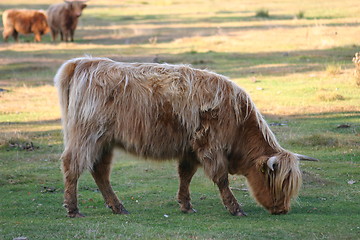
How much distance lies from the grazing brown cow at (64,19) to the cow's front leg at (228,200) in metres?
26.7

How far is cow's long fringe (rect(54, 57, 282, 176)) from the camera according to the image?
764 centimetres

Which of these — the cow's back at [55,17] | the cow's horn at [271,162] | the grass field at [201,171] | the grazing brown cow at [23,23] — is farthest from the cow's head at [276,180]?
the grazing brown cow at [23,23]

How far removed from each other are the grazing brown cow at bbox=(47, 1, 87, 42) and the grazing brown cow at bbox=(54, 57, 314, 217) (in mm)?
26268

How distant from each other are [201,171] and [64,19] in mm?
24524

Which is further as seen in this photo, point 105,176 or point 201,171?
point 201,171

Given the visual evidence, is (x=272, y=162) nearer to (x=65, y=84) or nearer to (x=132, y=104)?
(x=132, y=104)

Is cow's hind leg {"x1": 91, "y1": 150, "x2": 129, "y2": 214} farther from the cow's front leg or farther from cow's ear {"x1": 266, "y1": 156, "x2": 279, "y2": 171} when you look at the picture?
cow's ear {"x1": 266, "y1": 156, "x2": 279, "y2": 171}

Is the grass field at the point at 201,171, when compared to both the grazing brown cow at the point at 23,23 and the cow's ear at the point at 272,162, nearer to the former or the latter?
the cow's ear at the point at 272,162

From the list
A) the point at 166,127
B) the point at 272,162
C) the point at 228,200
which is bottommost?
the point at 228,200

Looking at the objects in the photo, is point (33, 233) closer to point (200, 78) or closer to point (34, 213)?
point (34, 213)

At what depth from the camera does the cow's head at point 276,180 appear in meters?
7.70

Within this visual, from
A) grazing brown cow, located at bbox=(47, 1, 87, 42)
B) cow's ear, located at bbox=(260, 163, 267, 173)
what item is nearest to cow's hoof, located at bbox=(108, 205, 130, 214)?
cow's ear, located at bbox=(260, 163, 267, 173)

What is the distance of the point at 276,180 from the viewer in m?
7.75

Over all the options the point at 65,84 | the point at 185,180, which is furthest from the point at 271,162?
the point at 65,84
